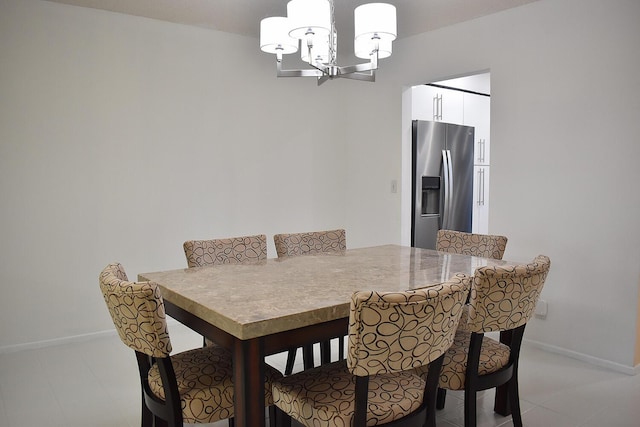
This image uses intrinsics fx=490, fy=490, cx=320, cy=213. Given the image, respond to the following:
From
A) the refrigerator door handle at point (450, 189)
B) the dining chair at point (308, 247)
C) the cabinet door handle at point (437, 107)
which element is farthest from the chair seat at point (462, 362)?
the cabinet door handle at point (437, 107)

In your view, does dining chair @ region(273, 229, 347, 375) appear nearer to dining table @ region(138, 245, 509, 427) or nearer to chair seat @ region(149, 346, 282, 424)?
dining table @ region(138, 245, 509, 427)

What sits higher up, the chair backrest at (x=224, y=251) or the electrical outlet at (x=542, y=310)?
the chair backrest at (x=224, y=251)

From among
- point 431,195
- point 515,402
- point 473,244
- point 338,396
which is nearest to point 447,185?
point 431,195

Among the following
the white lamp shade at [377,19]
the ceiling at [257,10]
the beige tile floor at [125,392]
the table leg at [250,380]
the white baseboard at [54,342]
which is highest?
the ceiling at [257,10]

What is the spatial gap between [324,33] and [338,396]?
4.83 ft

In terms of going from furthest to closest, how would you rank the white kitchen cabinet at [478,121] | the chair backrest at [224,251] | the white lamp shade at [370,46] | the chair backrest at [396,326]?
1. the white kitchen cabinet at [478,121]
2. the chair backrest at [224,251]
3. the white lamp shade at [370,46]
4. the chair backrest at [396,326]

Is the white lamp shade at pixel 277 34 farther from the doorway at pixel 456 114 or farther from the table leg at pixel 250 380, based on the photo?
the doorway at pixel 456 114

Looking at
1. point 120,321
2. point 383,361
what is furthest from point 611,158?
point 120,321

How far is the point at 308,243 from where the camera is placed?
300 centimetres

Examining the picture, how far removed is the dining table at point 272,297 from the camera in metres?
1.52

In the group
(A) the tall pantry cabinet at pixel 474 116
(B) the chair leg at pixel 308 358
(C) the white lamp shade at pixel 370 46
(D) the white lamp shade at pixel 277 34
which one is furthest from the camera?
(A) the tall pantry cabinet at pixel 474 116

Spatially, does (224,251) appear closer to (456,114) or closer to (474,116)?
(456,114)

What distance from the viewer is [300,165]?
15.3 ft

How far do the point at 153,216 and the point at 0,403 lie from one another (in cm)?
167
